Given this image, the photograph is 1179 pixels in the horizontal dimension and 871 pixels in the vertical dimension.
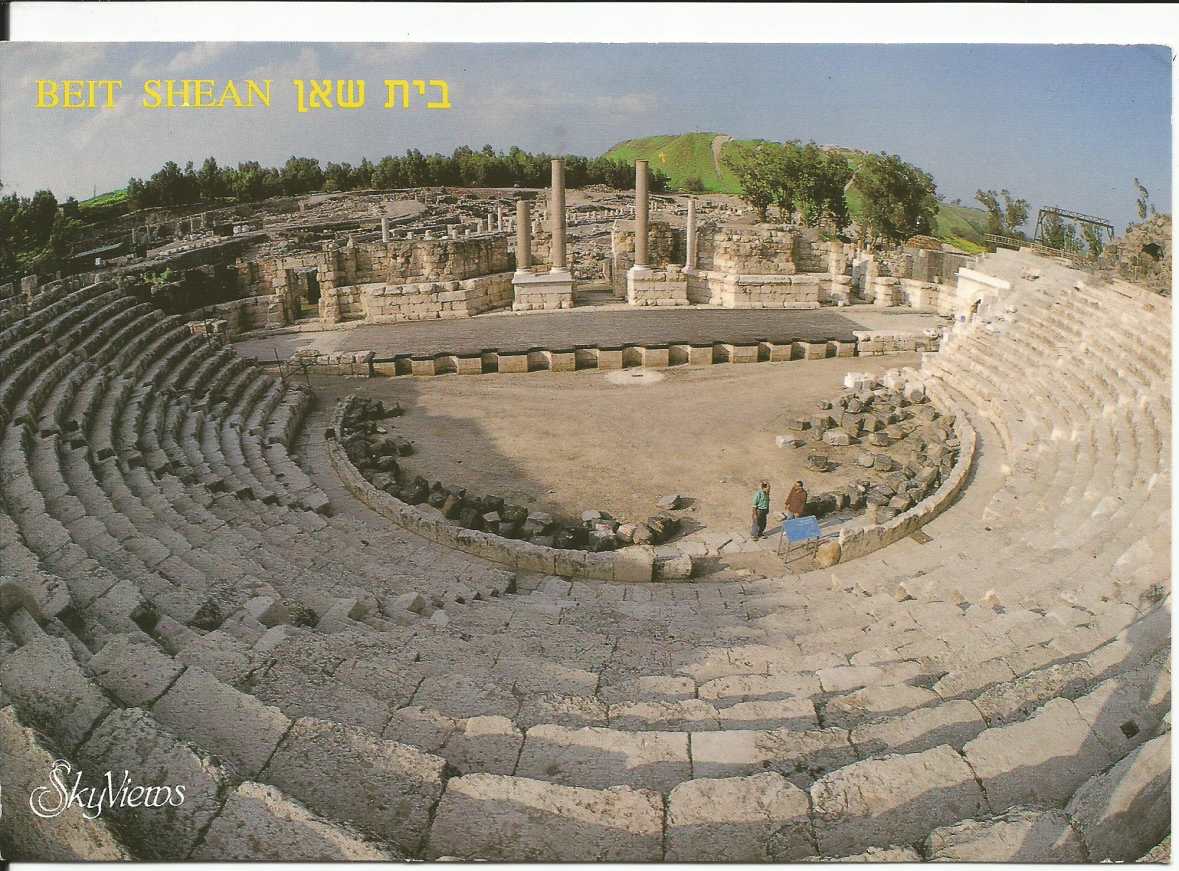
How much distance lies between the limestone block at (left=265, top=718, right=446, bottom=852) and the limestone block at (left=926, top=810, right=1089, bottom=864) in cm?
249

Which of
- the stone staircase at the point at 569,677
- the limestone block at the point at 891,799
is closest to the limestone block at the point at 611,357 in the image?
the stone staircase at the point at 569,677

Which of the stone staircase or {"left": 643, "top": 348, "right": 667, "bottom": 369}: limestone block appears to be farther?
{"left": 643, "top": 348, "right": 667, "bottom": 369}: limestone block

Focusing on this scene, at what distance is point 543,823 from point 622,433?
427 inches

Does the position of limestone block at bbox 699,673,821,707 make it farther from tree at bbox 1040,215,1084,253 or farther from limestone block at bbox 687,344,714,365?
tree at bbox 1040,215,1084,253

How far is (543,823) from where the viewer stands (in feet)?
13.0

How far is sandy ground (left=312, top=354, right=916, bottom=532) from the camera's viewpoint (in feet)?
40.2

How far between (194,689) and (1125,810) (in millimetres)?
4996

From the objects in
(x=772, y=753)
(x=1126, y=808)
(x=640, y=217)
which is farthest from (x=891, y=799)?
(x=640, y=217)

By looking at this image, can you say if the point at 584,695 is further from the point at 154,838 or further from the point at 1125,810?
the point at 1125,810

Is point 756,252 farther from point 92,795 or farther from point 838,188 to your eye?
point 92,795


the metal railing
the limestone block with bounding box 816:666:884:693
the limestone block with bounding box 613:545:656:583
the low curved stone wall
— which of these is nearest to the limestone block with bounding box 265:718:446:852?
the limestone block with bounding box 816:666:884:693

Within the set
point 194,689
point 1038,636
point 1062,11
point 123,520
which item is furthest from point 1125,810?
point 123,520

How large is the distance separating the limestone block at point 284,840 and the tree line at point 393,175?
174ft

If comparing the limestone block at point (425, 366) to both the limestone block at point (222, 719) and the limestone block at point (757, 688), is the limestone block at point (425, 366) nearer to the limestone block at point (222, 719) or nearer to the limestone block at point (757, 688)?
the limestone block at point (757, 688)
